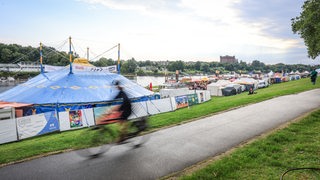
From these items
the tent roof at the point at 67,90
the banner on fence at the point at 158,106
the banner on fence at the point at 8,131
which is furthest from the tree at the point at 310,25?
the banner on fence at the point at 8,131

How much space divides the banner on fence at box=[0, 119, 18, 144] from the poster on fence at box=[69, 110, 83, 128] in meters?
3.25

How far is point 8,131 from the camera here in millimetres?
11234

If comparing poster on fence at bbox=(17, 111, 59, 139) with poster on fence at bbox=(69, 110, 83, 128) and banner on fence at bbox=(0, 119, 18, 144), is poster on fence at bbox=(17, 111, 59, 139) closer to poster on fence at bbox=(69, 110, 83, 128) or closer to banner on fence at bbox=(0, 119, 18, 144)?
banner on fence at bbox=(0, 119, 18, 144)

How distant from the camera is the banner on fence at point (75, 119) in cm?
1382

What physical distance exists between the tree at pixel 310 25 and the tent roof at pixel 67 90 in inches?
968

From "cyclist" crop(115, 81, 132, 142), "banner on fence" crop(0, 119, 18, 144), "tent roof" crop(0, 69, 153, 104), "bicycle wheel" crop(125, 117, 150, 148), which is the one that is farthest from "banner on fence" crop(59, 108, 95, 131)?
"cyclist" crop(115, 81, 132, 142)

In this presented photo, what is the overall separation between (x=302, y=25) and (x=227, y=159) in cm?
3416

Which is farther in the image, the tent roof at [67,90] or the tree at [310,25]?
the tree at [310,25]

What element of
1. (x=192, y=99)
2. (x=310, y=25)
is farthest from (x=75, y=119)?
(x=310, y=25)

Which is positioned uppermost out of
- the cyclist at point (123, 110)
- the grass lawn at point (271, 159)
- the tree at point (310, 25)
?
the tree at point (310, 25)

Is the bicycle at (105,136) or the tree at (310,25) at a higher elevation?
the tree at (310,25)

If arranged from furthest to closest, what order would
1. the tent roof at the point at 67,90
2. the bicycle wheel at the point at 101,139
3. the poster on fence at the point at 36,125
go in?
1. the tent roof at the point at 67,90
2. the poster on fence at the point at 36,125
3. the bicycle wheel at the point at 101,139

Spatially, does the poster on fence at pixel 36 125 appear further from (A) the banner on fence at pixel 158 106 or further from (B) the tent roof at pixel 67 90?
(A) the banner on fence at pixel 158 106

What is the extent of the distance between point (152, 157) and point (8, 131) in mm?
8887
